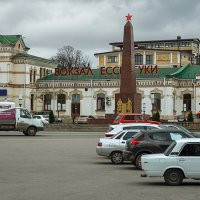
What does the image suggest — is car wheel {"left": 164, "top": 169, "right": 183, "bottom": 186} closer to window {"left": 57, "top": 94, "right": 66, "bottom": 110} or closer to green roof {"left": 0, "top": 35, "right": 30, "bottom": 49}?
window {"left": 57, "top": 94, "right": 66, "bottom": 110}

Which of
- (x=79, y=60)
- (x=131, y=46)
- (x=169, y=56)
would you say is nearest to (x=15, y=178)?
(x=131, y=46)

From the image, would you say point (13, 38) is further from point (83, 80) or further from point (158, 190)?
point (158, 190)

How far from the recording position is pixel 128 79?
2325 inches

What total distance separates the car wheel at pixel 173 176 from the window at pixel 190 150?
53 centimetres

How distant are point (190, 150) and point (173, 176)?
2.96 ft

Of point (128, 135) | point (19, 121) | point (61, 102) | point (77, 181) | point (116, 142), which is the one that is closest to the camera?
point (77, 181)

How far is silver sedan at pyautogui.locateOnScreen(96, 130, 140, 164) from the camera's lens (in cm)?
2417

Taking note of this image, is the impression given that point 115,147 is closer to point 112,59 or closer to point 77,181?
point 77,181

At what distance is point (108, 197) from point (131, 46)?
44511 mm

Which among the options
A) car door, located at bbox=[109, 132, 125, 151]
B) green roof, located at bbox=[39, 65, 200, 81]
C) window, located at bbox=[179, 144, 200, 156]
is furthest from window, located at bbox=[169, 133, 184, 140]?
green roof, located at bbox=[39, 65, 200, 81]

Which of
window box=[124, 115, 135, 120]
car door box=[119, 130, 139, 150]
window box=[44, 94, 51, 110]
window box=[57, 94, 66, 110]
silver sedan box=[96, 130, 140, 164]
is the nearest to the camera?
car door box=[119, 130, 139, 150]

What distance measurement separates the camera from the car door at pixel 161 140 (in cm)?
2156

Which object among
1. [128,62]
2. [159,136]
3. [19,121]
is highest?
[128,62]

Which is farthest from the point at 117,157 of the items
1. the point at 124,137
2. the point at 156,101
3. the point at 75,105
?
the point at 75,105
